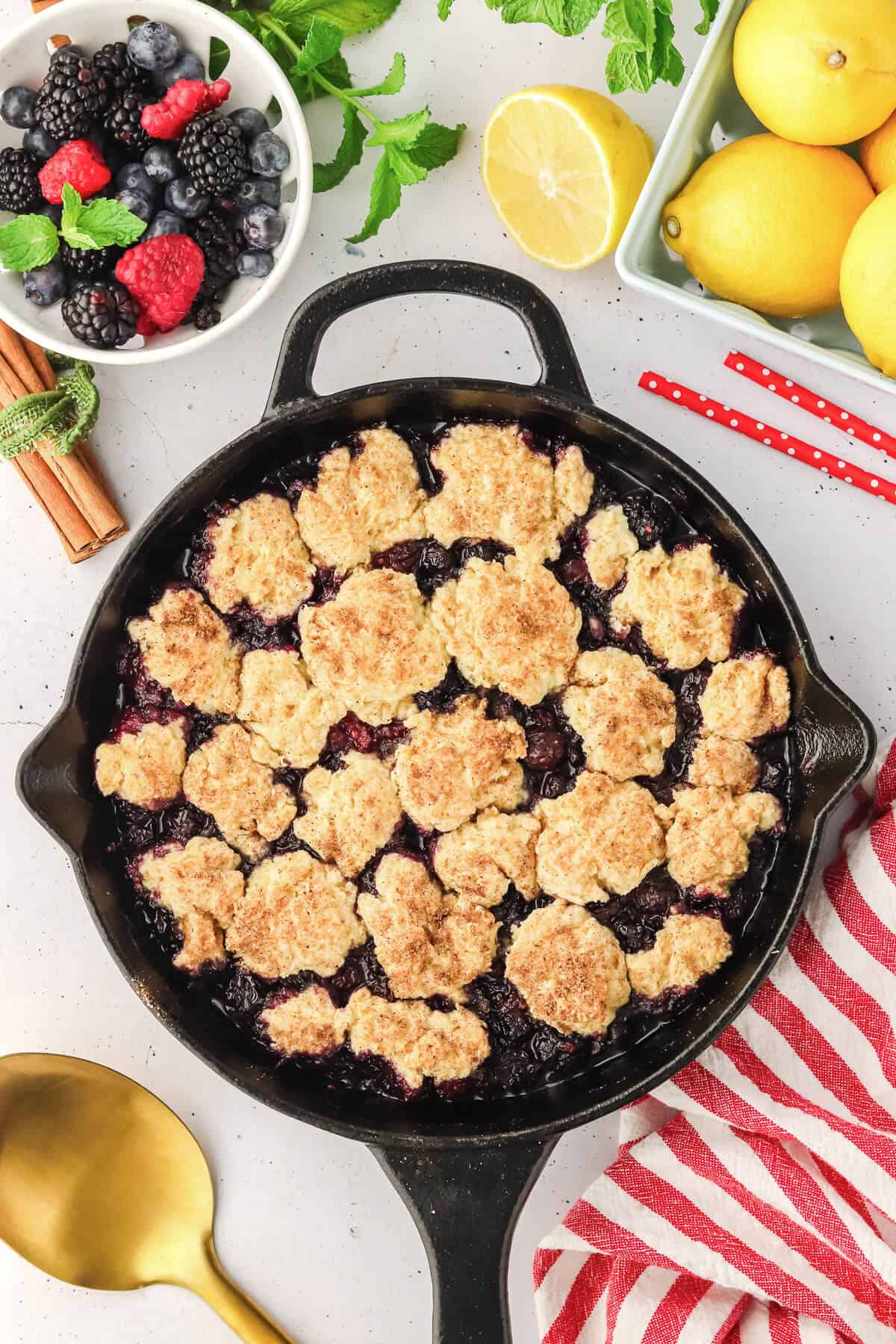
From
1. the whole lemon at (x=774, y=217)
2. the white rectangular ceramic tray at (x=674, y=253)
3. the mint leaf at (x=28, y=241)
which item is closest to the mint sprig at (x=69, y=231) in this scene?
the mint leaf at (x=28, y=241)

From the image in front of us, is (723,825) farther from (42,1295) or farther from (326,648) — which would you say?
(42,1295)

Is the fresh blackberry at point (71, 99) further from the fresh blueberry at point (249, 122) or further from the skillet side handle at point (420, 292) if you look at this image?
the skillet side handle at point (420, 292)

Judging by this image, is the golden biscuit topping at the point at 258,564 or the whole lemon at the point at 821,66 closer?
the whole lemon at the point at 821,66

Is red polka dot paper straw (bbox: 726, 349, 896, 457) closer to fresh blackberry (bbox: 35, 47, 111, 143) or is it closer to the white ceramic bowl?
the white ceramic bowl

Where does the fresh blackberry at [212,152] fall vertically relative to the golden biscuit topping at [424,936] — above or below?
above

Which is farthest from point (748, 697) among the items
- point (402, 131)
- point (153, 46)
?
point (153, 46)

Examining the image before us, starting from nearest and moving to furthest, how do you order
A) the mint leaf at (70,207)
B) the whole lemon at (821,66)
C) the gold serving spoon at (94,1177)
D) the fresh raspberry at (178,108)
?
the whole lemon at (821,66), the mint leaf at (70,207), the fresh raspberry at (178,108), the gold serving spoon at (94,1177)

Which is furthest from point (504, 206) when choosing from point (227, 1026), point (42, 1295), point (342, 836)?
point (42, 1295)
